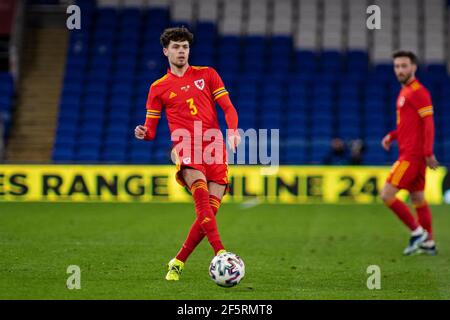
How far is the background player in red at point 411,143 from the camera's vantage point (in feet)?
34.4

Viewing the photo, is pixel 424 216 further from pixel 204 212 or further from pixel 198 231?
pixel 204 212

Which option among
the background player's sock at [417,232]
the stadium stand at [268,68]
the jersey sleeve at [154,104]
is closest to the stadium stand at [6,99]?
the stadium stand at [268,68]

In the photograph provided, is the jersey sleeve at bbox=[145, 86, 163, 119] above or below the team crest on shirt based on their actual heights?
below

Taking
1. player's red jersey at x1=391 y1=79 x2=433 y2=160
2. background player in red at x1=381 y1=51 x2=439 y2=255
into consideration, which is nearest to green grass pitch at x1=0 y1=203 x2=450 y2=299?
background player in red at x1=381 y1=51 x2=439 y2=255

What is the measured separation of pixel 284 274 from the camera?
8.48 m

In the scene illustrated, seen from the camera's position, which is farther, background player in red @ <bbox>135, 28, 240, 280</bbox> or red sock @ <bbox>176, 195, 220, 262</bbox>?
red sock @ <bbox>176, 195, 220, 262</bbox>

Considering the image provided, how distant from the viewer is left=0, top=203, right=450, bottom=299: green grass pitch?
737 cm

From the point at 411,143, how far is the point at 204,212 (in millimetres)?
3876

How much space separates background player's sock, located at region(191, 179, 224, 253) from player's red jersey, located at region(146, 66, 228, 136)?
19.7 inches

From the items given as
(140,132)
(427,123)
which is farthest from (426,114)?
(140,132)

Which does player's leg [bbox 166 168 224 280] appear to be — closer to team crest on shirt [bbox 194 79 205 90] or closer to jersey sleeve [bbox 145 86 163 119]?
jersey sleeve [bbox 145 86 163 119]

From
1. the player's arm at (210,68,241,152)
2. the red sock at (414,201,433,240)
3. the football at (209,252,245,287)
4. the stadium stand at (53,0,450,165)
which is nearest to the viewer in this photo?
the football at (209,252,245,287)

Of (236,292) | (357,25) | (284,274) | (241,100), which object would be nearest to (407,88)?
(284,274)

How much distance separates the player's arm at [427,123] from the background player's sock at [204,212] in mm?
3517
